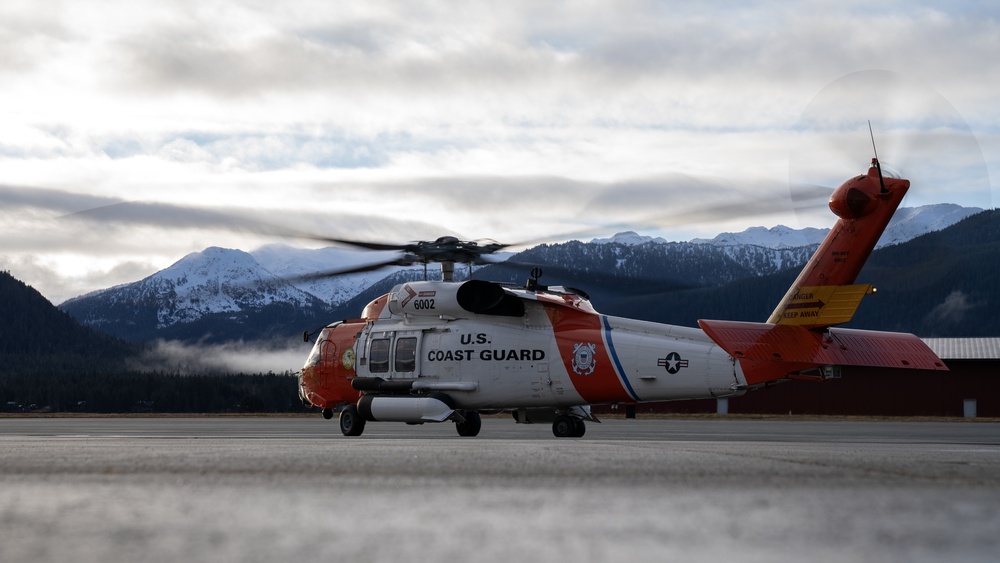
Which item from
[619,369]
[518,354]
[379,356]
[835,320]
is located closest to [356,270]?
[379,356]

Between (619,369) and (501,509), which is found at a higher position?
(619,369)

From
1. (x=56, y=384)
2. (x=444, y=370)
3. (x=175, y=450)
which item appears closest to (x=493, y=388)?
(x=444, y=370)

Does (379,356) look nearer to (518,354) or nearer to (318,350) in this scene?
(318,350)

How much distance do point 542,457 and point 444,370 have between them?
16111 mm

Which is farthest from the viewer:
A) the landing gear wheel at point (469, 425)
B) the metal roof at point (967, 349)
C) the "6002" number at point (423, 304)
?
the metal roof at point (967, 349)

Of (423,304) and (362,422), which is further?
(362,422)

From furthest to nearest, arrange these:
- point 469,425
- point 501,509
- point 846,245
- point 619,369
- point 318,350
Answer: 1. point 318,350
2. point 469,425
3. point 619,369
4. point 846,245
5. point 501,509

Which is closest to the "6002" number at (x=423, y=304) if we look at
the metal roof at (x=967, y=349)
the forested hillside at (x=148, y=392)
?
the metal roof at (x=967, y=349)

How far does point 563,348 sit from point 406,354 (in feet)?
13.5

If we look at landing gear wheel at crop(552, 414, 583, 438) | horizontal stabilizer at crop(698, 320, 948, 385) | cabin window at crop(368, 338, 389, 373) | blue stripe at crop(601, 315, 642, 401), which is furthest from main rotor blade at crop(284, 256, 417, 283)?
horizontal stabilizer at crop(698, 320, 948, 385)

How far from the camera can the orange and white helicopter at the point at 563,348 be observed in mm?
21672

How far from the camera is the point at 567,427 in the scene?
2384cm

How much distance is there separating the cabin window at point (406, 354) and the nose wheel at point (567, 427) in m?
3.76

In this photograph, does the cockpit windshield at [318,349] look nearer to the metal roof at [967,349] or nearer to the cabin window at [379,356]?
the cabin window at [379,356]
